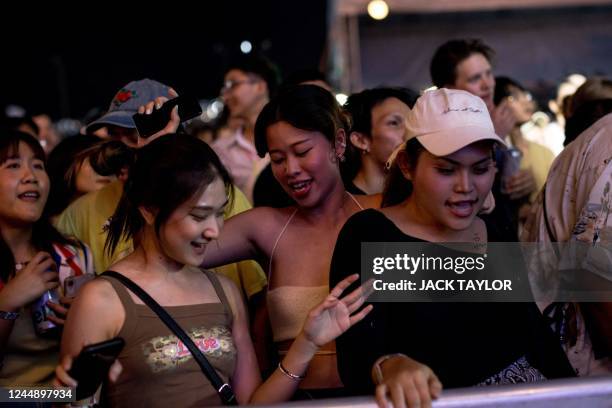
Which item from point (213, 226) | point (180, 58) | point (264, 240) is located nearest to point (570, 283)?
→ point (264, 240)

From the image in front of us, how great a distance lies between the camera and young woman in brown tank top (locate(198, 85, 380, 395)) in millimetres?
Result: 2238

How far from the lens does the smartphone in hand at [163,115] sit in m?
2.51

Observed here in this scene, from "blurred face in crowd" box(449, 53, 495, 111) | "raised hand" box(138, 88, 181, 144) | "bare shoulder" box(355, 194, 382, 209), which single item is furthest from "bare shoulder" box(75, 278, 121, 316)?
"blurred face in crowd" box(449, 53, 495, 111)

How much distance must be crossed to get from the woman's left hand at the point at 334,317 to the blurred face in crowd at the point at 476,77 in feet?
7.50

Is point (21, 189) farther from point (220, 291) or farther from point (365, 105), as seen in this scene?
point (365, 105)

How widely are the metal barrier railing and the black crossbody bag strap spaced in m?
0.42

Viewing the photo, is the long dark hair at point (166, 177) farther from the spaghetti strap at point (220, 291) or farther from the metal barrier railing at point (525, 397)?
the metal barrier railing at point (525, 397)

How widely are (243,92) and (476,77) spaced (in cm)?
148

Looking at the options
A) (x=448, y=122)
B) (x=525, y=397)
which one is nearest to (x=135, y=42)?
(x=448, y=122)

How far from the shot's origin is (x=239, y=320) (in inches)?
77.7

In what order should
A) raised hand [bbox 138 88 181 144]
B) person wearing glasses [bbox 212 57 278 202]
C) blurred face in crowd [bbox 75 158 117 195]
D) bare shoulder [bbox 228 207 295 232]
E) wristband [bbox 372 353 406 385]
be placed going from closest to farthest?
wristband [bbox 372 353 406 385], bare shoulder [bbox 228 207 295 232], raised hand [bbox 138 88 181 144], blurred face in crowd [bbox 75 158 117 195], person wearing glasses [bbox 212 57 278 202]

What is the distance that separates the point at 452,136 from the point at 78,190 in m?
2.22

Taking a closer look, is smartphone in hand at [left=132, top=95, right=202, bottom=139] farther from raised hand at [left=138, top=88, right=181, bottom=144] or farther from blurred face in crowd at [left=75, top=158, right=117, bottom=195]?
blurred face in crowd at [left=75, top=158, right=117, bottom=195]

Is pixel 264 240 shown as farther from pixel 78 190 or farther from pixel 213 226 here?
pixel 78 190
